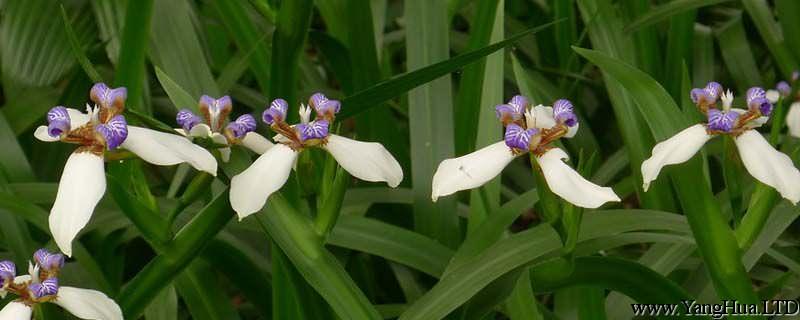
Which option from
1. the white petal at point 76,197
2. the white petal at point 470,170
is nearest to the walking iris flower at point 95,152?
the white petal at point 76,197

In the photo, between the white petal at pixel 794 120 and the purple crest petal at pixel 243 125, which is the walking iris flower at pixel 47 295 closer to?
the purple crest petal at pixel 243 125

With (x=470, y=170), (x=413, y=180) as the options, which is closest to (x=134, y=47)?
(x=413, y=180)

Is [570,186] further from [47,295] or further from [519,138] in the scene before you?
[47,295]

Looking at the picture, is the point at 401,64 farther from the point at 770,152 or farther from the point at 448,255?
the point at 770,152

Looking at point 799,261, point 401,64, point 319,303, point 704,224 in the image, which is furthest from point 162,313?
point 401,64

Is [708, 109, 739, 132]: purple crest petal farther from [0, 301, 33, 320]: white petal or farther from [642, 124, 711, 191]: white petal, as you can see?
[0, 301, 33, 320]: white petal

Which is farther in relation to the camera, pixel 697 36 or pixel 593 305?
pixel 697 36

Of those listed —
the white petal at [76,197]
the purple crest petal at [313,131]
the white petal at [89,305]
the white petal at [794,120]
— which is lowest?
the white petal at [89,305]
